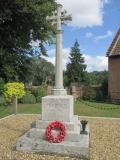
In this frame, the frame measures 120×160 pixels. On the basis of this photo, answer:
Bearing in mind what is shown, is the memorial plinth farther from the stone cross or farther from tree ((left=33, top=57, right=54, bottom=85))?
tree ((left=33, top=57, right=54, bottom=85))

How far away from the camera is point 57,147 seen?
10.1 metres

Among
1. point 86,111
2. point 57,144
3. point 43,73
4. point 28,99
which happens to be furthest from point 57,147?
point 43,73

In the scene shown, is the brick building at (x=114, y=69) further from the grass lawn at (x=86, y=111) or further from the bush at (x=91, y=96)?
the grass lawn at (x=86, y=111)

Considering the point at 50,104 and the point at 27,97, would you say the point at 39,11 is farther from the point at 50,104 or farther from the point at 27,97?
the point at 50,104

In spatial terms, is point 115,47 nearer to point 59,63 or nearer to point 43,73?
point 59,63

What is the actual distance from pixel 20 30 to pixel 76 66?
123 feet

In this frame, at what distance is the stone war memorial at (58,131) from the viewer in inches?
398

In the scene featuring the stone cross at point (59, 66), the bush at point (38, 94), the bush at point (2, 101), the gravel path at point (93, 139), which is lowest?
the gravel path at point (93, 139)

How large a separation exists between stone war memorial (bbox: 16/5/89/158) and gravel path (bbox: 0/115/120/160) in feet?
1.17

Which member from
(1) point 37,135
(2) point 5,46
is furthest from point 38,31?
(1) point 37,135

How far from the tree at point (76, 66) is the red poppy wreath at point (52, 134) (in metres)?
52.4

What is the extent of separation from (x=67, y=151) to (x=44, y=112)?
6.26 feet

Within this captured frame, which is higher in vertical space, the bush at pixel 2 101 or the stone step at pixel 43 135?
the bush at pixel 2 101

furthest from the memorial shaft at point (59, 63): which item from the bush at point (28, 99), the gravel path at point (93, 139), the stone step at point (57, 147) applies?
the bush at point (28, 99)
